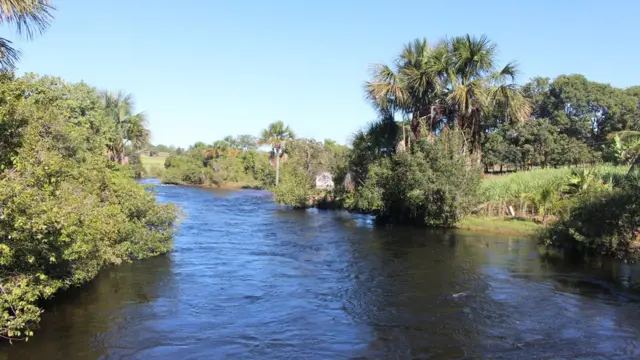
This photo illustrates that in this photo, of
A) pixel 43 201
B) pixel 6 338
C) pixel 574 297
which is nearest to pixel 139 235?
pixel 6 338

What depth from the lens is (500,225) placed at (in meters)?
26.6

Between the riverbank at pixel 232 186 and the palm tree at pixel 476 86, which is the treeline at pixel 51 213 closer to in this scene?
the palm tree at pixel 476 86

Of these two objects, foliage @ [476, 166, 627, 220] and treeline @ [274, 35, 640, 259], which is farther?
foliage @ [476, 166, 627, 220]

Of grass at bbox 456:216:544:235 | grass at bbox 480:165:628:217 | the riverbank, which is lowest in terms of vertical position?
grass at bbox 456:216:544:235

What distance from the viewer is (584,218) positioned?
1922 cm

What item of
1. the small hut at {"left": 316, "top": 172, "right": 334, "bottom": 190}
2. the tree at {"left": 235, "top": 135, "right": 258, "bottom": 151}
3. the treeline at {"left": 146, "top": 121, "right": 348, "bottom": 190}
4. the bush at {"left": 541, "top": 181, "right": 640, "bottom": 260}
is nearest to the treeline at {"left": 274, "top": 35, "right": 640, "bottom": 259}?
Answer: the bush at {"left": 541, "top": 181, "right": 640, "bottom": 260}

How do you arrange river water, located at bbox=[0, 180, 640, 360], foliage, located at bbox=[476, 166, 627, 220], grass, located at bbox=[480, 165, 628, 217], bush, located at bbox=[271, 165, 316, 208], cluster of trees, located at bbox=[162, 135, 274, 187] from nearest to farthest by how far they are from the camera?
river water, located at bbox=[0, 180, 640, 360] → foliage, located at bbox=[476, 166, 627, 220] → grass, located at bbox=[480, 165, 628, 217] → bush, located at bbox=[271, 165, 316, 208] → cluster of trees, located at bbox=[162, 135, 274, 187]

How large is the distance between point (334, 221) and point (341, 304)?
19.7 meters

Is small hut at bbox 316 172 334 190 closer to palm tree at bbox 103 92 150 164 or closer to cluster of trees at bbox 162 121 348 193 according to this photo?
cluster of trees at bbox 162 121 348 193

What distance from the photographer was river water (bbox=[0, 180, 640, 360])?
1077 centimetres

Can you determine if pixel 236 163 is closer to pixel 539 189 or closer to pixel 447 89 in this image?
pixel 447 89

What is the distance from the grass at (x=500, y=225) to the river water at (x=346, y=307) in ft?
10.8

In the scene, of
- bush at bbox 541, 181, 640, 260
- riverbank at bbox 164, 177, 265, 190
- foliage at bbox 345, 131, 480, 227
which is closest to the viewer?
bush at bbox 541, 181, 640, 260

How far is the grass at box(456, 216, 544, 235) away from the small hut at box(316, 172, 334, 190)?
68.2 feet
